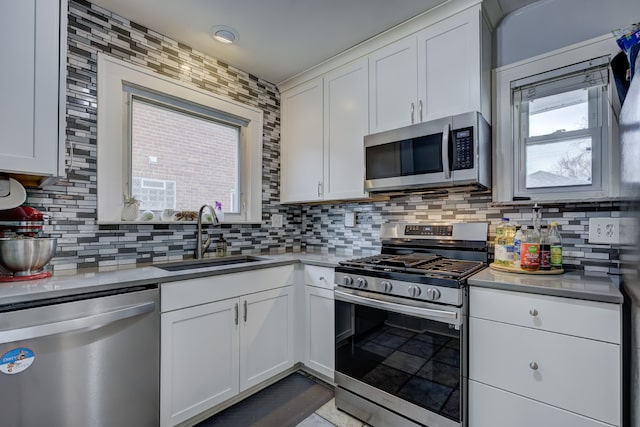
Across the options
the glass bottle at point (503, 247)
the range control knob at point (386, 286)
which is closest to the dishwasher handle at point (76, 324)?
the range control knob at point (386, 286)

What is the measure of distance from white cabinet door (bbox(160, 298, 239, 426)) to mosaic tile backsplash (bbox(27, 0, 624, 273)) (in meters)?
0.62

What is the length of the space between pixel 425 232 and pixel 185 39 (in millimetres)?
2141

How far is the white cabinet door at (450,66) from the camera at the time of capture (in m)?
1.71

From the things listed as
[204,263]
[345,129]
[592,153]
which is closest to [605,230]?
[592,153]

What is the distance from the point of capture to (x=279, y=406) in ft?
6.12

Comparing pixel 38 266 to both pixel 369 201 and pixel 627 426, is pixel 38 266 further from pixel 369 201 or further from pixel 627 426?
pixel 627 426

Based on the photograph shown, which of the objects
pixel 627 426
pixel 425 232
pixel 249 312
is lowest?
pixel 627 426

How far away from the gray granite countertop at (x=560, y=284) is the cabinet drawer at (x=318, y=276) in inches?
34.8

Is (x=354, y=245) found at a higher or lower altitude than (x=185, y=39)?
lower

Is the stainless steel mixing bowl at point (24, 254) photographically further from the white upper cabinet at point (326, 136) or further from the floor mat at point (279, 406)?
the white upper cabinet at point (326, 136)

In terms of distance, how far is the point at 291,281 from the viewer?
2.19m

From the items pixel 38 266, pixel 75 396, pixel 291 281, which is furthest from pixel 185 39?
pixel 75 396

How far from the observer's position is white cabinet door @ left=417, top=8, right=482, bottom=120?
5.61ft

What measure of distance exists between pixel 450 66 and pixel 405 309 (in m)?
1.42
